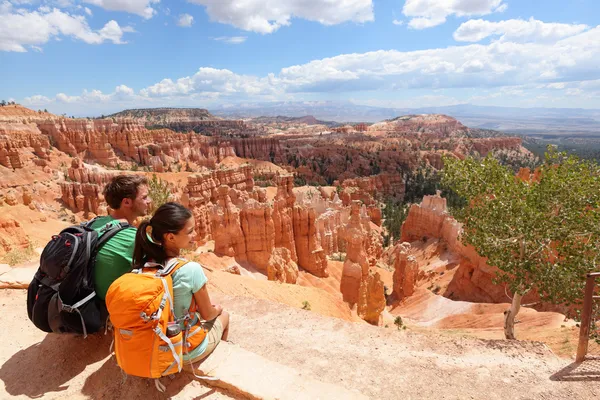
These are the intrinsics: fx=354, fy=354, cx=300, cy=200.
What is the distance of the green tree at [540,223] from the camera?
252 inches

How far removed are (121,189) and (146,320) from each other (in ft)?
5.32

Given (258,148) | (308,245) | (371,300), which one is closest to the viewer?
(371,300)

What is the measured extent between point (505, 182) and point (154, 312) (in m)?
7.62

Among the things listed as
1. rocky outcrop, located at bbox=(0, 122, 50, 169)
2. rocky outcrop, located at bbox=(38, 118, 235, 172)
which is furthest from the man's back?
rocky outcrop, located at bbox=(38, 118, 235, 172)

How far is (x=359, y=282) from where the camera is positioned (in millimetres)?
17312

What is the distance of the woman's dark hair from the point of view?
112 inches

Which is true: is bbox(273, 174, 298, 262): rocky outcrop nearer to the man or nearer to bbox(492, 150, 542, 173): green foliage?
the man

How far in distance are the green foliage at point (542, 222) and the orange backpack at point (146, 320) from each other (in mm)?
6532

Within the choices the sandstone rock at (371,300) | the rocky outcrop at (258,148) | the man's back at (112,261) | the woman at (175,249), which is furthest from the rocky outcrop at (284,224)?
the rocky outcrop at (258,148)

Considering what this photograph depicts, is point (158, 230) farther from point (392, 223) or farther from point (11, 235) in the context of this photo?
point (392, 223)

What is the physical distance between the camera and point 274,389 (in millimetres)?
3049

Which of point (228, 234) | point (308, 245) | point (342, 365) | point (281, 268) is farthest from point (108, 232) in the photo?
point (308, 245)

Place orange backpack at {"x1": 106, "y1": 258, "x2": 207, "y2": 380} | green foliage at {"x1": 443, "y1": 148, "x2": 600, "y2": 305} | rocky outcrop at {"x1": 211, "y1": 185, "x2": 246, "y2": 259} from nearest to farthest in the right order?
orange backpack at {"x1": 106, "y1": 258, "x2": 207, "y2": 380} → green foliage at {"x1": 443, "y1": 148, "x2": 600, "y2": 305} → rocky outcrop at {"x1": 211, "y1": 185, "x2": 246, "y2": 259}

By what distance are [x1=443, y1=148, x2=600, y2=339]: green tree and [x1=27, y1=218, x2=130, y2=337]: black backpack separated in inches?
275
